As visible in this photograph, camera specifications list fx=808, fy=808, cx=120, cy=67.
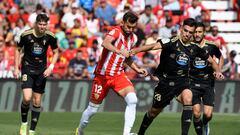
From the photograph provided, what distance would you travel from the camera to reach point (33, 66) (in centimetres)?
1565

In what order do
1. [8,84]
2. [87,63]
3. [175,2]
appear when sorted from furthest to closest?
Answer: 1. [175,2]
2. [87,63]
3. [8,84]

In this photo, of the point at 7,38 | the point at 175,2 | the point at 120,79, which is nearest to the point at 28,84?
the point at 120,79

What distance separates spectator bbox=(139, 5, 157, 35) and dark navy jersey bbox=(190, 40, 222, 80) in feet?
38.4

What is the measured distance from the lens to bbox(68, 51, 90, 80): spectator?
80.4 feet

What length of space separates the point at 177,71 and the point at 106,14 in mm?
13642

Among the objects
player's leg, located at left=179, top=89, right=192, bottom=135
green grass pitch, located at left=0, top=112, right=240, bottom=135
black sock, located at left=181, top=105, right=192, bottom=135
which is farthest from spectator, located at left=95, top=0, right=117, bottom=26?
black sock, located at left=181, top=105, right=192, bottom=135

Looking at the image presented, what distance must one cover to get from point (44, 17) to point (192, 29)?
111 inches

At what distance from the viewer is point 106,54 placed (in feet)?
48.1

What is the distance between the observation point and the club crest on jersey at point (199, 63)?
15.5 meters

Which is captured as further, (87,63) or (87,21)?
(87,21)

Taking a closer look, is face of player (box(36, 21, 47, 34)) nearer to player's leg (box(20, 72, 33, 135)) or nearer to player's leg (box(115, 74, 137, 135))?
player's leg (box(20, 72, 33, 135))

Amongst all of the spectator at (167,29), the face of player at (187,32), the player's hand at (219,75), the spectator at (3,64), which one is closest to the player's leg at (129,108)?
the face of player at (187,32)

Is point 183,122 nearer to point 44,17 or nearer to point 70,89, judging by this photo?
point 44,17

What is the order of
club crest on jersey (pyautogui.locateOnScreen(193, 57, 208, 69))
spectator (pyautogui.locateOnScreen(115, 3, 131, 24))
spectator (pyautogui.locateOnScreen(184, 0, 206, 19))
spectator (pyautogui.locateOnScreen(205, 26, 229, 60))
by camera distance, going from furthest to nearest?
spectator (pyautogui.locateOnScreen(184, 0, 206, 19))
spectator (pyautogui.locateOnScreen(115, 3, 131, 24))
spectator (pyautogui.locateOnScreen(205, 26, 229, 60))
club crest on jersey (pyautogui.locateOnScreen(193, 57, 208, 69))
